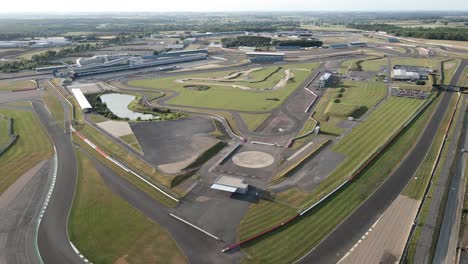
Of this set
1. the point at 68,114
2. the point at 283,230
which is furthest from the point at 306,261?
the point at 68,114

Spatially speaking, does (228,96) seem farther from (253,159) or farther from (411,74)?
(411,74)

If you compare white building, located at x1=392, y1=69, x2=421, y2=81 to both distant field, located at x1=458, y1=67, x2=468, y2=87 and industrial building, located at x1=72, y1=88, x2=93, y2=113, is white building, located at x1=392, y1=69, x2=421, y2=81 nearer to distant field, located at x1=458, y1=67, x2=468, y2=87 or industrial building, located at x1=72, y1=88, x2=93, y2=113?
distant field, located at x1=458, y1=67, x2=468, y2=87

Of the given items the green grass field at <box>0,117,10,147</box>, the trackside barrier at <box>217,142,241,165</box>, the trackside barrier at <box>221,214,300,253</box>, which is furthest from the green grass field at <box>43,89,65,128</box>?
the trackside barrier at <box>221,214,300,253</box>

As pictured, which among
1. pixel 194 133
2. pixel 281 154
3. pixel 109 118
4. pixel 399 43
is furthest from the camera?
pixel 399 43

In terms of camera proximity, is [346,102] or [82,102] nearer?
[346,102]

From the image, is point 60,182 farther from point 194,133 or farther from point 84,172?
point 194,133

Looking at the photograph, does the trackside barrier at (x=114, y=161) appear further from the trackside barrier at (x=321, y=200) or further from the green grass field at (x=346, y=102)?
the green grass field at (x=346, y=102)

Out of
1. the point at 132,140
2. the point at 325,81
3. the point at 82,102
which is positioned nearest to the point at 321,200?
the point at 132,140
